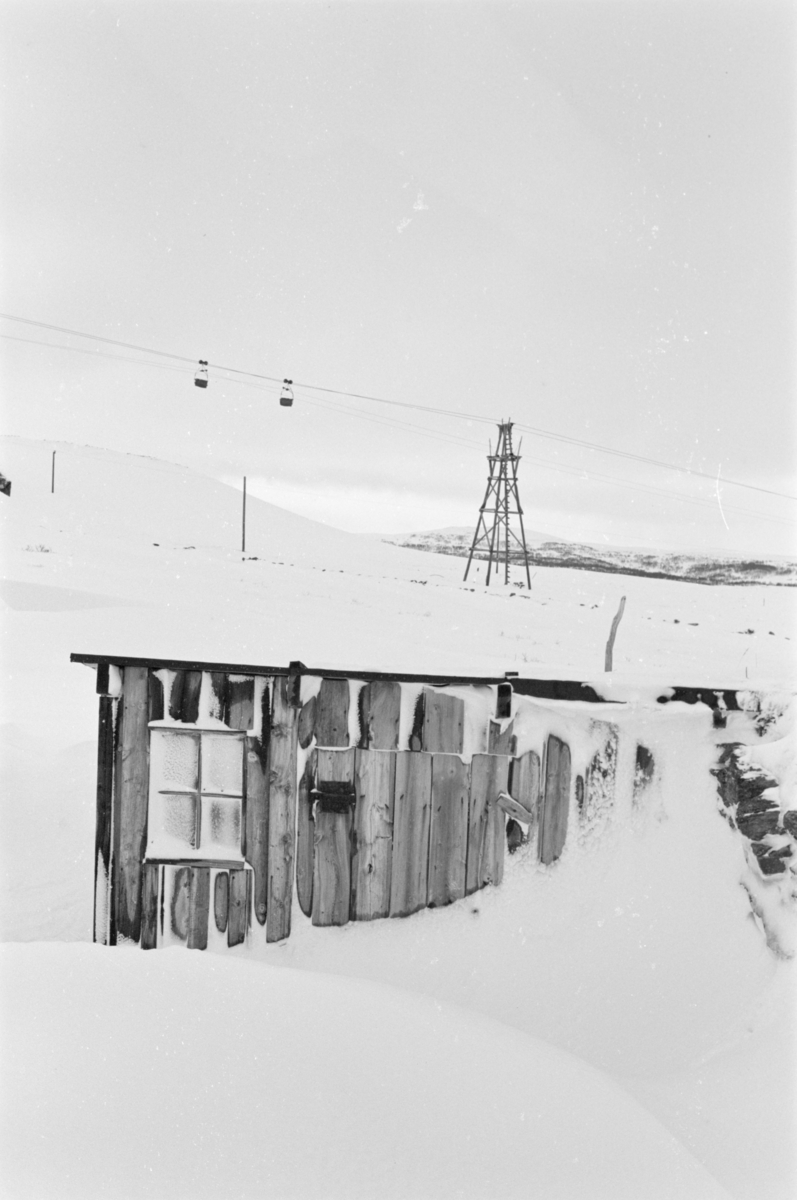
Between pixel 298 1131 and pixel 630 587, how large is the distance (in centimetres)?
3350

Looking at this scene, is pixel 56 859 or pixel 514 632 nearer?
pixel 56 859

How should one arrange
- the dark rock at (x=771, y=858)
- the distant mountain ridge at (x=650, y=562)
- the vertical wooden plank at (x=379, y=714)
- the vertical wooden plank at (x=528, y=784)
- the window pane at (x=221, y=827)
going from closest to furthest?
the window pane at (x=221, y=827) < the vertical wooden plank at (x=379, y=714) < the vertical wooden plank at (x=528, y=784) < the dark rock at (x=771, y=858) < the distant mountain ridge at (x=650, y=562)

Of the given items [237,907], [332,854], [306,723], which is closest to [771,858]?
[332,854]

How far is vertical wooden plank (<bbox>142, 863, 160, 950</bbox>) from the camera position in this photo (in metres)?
6.09

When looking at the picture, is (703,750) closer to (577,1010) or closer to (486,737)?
(486,737)

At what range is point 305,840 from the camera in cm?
618

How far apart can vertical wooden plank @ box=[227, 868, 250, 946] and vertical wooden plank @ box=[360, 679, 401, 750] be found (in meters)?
1.36

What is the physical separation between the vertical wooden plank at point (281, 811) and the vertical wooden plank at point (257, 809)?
1.5 inches

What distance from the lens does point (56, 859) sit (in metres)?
8.65

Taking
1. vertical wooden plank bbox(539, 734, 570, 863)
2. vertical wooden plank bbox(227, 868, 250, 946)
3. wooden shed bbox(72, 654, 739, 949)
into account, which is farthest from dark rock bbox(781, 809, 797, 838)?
vertical wooden plank bbox(227, 868, 250, 946)

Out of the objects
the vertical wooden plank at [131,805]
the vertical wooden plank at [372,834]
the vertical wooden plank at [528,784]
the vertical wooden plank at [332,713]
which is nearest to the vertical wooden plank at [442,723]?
the vertical wooden plank at [372,834]

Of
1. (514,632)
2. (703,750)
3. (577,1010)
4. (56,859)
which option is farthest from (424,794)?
(514,632)

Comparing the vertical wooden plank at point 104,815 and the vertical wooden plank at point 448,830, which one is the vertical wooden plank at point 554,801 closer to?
the vertical wooden plank at point 448,830

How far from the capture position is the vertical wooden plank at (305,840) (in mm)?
6164
